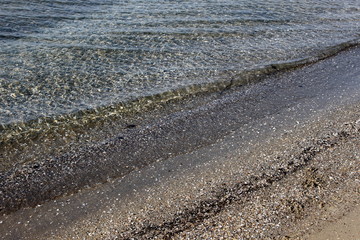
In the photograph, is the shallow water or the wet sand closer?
the wet sand

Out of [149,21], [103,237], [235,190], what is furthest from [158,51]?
[103,237]

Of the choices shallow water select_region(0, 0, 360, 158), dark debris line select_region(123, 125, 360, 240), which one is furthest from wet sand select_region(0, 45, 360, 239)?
shallow water select_region(0, 0, 360, 158)

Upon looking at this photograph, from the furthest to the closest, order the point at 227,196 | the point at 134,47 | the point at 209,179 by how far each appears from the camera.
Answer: the point at 134,47
the point at 209,179
the point at 227,196

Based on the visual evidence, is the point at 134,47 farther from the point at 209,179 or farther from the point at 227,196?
the point at 227,196

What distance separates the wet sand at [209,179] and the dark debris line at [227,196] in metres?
0.02

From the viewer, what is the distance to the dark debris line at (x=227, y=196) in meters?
5.54

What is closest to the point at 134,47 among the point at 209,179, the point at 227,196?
the point at 209,179

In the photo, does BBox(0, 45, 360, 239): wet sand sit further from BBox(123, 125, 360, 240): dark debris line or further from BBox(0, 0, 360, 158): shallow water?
BBox(0, 0, 360, 158): shallow water

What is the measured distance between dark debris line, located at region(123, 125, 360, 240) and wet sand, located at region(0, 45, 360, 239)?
16 mm

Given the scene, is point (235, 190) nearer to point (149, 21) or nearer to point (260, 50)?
point (260, 50)

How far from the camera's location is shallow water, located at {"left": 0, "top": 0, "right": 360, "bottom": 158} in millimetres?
9586

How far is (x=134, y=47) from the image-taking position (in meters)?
12.5

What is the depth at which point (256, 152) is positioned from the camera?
24.4 ft

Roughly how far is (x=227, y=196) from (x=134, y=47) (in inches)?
298
